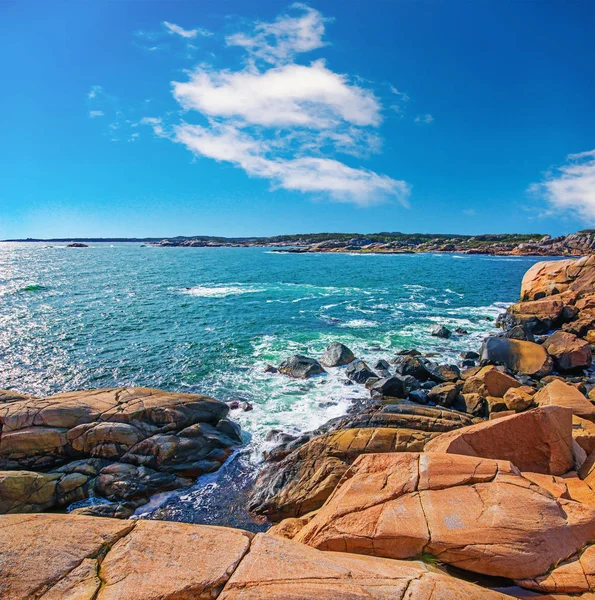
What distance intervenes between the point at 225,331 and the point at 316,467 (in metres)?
22.6

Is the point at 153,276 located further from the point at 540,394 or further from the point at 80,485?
the point at 540,394

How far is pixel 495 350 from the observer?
83.8ft

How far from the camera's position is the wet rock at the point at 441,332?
3341 cm

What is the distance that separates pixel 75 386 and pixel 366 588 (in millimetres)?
23315

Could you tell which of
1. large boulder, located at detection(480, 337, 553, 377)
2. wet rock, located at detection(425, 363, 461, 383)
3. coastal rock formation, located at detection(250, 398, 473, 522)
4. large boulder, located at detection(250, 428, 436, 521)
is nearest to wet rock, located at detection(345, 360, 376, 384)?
wet rock, located at detection(425, 363, 461, 383)

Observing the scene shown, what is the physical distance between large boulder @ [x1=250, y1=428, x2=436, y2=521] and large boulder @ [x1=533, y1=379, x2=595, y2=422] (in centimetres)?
657

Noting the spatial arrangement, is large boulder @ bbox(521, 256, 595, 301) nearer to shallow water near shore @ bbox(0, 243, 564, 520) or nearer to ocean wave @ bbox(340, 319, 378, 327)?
shallow water near shore @ bbox(0, 243, 564, 520)

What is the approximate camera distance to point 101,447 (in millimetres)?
14883

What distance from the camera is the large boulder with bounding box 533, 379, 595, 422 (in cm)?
1452

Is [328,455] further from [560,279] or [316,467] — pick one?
[560,279]

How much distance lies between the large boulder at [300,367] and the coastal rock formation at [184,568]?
17.9 metres

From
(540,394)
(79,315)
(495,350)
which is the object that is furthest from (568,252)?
(79,315)

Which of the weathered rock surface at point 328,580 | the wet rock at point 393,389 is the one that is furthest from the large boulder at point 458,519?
the wet rock at point 393,389

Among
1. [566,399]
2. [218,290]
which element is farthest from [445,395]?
[218,290]
